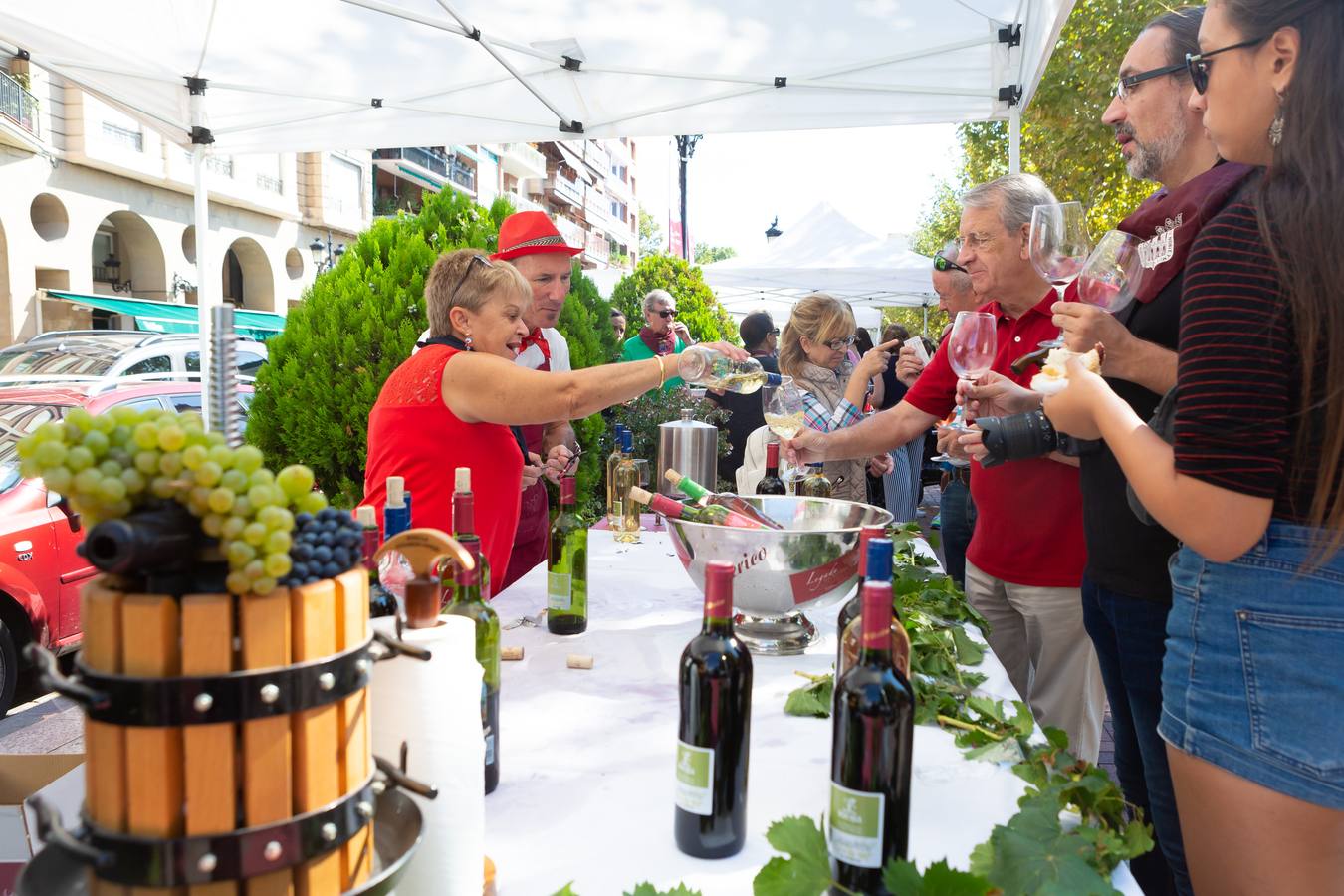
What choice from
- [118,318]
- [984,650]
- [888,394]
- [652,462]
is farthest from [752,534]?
[118,318]

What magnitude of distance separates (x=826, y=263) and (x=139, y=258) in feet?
60.1

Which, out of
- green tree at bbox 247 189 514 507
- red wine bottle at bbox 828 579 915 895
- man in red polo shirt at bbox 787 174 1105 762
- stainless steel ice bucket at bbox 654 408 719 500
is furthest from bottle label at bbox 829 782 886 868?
green tree at bbox 247 189 514 507

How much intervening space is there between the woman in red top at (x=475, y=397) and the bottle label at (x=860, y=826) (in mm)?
1433

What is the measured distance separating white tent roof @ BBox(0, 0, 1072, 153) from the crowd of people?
1970mm

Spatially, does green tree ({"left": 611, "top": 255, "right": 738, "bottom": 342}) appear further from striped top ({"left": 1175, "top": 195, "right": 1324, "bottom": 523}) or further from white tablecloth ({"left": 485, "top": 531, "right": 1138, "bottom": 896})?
striped top ({"left": 1175, "top": 195, "right": 1324, "bottom": 523})

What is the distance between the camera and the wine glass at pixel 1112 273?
179 centimetres

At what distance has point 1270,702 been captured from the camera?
4.23ft

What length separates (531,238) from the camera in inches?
148

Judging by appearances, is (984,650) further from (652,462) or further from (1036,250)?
(652,462)

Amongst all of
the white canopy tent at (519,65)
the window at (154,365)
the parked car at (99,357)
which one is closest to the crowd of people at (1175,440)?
the white canopy tent at (519,65)

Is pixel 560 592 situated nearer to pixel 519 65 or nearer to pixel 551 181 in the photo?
pixel 519 65

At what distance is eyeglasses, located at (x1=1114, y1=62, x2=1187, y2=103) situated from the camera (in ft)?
6.61

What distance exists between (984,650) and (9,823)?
173 centimetres

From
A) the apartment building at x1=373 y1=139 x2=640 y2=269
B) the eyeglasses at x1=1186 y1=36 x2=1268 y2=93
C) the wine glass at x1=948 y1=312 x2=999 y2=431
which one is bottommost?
the wine glass at x1=948 y1=312 x2=999 y2=431
